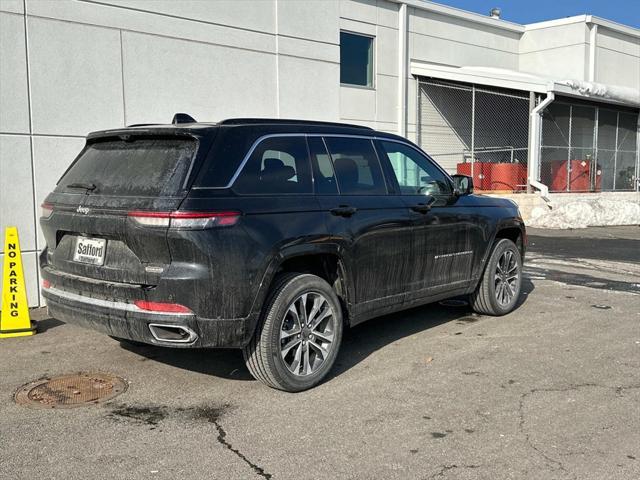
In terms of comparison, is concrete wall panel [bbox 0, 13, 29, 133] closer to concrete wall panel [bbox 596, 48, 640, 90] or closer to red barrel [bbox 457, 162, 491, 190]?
red barrel [bbox 457, 162, 491, 190]

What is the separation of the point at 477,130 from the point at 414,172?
15.4 meters

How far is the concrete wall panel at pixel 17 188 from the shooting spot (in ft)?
22.3

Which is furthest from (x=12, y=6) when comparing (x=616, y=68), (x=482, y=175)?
(x=616, y=68)

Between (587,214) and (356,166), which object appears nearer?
(356,166)

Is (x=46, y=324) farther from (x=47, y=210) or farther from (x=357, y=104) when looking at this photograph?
(x=357, y=104)

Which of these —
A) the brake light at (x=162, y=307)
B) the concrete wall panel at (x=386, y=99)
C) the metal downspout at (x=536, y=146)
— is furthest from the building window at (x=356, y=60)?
the brake light at (x=162, y=307)

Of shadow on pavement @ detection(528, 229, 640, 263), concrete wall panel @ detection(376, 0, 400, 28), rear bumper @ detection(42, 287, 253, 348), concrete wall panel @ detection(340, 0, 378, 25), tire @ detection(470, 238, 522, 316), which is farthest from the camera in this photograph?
concrete wall panel @ detection(376, 0, 400, 28)

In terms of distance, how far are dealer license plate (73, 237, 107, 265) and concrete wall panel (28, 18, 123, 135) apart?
3.26m

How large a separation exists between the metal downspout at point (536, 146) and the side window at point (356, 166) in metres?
12.7

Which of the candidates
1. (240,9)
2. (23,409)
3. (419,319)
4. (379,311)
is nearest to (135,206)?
(23,409)

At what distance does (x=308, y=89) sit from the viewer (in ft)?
31.6

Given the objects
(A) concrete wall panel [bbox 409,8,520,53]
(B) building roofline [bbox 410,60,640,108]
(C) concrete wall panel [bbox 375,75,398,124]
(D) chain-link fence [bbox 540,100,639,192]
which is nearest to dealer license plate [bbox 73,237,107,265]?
(C) concrete wall panel [bbox 375,75,398,124]

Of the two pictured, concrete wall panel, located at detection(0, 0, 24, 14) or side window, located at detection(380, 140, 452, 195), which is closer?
side window, located at detection(380, 140, 452, 195)

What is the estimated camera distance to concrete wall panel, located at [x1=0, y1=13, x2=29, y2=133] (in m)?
6.71
